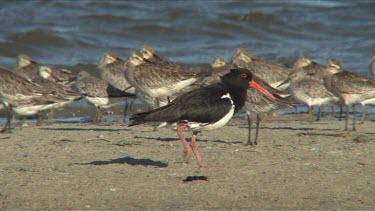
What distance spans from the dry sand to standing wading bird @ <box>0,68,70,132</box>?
1.29m

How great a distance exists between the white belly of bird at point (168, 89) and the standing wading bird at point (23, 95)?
1.60 m

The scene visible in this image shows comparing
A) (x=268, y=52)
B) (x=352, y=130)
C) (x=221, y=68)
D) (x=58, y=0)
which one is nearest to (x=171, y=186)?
(x=352, y=130)

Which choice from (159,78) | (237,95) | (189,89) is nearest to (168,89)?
(159,78)

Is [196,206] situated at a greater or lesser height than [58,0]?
lesser

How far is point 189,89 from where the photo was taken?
1617 cm

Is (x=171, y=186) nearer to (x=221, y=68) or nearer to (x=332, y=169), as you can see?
(x=332, y=169)

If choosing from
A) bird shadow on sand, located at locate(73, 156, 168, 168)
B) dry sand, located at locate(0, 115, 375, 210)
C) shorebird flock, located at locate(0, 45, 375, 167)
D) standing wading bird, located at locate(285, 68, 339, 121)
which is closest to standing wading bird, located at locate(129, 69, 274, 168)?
shorebird flock, located at locate(0, 45, 375, 167)

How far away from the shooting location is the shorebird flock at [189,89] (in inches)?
404

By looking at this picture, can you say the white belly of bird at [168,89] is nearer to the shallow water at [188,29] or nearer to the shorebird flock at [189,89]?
the shorebird flock at [189,89]

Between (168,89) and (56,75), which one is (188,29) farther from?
(168,89)

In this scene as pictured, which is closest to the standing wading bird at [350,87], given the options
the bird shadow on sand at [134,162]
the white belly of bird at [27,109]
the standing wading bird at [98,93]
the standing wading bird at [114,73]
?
the bird shadow on sand at [134,162]

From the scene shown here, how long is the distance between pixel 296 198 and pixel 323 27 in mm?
24063

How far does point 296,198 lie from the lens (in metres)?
8.66

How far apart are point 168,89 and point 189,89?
0.72m
